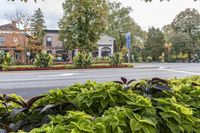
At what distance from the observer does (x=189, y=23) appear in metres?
73.8

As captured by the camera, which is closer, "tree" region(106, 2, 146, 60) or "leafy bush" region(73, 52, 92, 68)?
"leafy bush" region(73, 52, 92, 68)

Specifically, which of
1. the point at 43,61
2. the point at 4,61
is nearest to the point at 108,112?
the point at 4,61

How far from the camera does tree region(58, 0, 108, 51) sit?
41.7 meters

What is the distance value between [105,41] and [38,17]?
13353 millimetres

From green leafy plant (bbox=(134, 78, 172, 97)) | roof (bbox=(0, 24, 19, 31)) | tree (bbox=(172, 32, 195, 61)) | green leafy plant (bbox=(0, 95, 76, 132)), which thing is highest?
roof (bbox=(0, 24, 19, 31))

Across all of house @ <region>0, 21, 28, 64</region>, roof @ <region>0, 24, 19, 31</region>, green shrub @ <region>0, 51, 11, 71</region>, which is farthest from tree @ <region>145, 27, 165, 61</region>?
green shrub @ <region>0, 51, 11, 71</region>

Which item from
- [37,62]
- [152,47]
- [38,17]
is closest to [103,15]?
[37,62]

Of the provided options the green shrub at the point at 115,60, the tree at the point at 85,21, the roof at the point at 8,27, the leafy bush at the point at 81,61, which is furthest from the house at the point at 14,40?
the green shrub at the point at 115,60

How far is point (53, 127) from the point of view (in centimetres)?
152

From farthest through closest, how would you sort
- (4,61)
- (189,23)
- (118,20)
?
1. (189,23)
2. (118,20)
3. (4,61)

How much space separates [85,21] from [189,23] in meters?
38.0

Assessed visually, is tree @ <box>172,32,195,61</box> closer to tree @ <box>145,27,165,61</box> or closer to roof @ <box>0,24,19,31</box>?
tree @ <box>145,27,165,61</box>

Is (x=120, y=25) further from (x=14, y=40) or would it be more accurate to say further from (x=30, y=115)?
(x=30, y=115)

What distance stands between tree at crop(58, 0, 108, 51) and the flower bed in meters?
39.3
